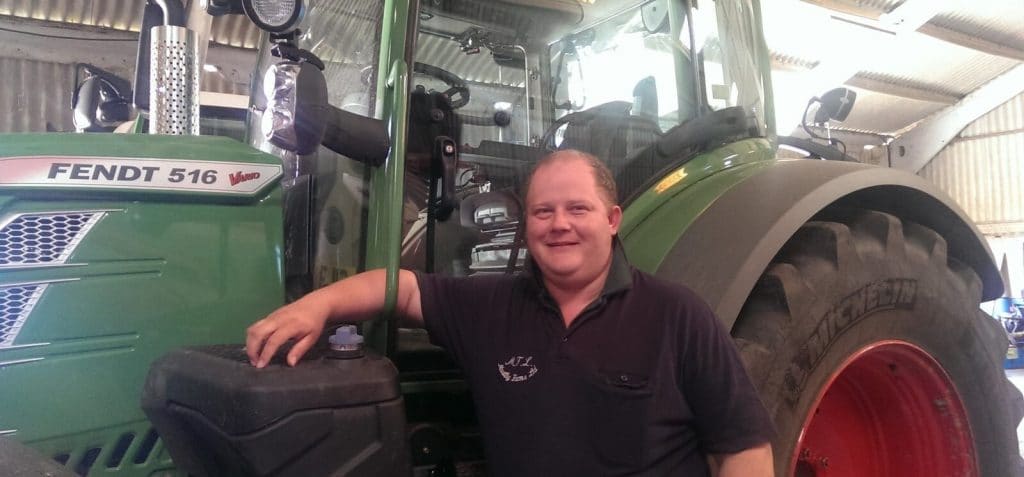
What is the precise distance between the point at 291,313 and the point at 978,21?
9627 millimetres

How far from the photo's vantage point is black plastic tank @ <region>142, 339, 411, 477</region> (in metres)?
1.25

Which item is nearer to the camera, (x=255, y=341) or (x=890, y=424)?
(x=255, y=341)

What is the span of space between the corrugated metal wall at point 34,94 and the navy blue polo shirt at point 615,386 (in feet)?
20.3

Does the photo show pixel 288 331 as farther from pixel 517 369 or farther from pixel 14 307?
pixel 14 307

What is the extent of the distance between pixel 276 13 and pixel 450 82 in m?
0.53

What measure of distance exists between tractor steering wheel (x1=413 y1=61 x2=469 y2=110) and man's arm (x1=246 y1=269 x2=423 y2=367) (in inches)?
19.6

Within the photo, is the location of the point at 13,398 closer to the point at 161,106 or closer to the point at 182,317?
the point at 182,317

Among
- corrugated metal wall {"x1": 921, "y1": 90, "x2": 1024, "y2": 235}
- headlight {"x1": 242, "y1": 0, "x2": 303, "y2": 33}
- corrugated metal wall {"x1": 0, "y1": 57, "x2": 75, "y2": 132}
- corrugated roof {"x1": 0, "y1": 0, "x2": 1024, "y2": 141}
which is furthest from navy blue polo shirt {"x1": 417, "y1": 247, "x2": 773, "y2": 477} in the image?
corrugated metal wall {"x1": 921, "y1": 90, "x2": 1024, "y2": 235}

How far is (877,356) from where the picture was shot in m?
2.07

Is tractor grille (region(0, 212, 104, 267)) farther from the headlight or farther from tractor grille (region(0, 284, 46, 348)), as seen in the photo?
the headlight

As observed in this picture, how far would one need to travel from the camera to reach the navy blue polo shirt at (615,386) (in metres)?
1.44

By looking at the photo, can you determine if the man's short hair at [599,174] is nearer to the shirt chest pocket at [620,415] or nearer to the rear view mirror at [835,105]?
the shirt chest pocket at [620,415]

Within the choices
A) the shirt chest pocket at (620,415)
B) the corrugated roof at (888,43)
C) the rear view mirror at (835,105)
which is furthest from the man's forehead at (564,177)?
the corrugated roof at (888,43)

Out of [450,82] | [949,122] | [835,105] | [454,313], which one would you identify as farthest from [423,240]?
[949,122]
